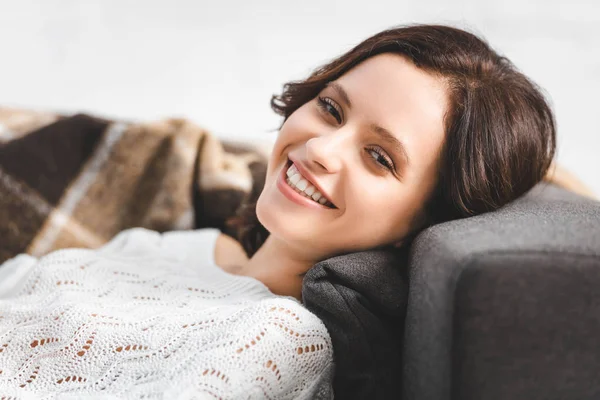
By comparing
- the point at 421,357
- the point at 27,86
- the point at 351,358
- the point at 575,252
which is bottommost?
the point at 27,86

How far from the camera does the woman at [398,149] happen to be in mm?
983

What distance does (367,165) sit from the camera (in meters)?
0.99

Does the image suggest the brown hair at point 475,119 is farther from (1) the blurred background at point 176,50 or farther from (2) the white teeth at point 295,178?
(1) the blurred background at point 176,50

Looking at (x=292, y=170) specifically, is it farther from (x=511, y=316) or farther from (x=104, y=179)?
(x=104, y=179)

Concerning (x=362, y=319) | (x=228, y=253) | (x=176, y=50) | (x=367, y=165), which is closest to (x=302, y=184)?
(x=367, y=165)

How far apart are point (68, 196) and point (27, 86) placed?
1.20 m

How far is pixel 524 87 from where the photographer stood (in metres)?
1.13

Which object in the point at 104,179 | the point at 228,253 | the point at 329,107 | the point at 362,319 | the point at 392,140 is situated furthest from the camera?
the point at 104,179

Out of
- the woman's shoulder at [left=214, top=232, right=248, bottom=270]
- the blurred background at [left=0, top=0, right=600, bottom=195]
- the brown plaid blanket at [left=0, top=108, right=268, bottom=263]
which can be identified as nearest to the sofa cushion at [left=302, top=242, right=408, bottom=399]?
the woman's shoulder at [left=214, top=232, right=248, bottom=270]

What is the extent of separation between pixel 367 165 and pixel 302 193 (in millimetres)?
128

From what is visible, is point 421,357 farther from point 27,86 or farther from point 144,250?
point 27,86

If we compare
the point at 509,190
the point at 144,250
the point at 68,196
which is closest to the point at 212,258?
the point at 144,250

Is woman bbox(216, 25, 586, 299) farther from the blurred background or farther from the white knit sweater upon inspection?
the blurred background

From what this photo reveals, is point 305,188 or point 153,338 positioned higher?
point 305,188
